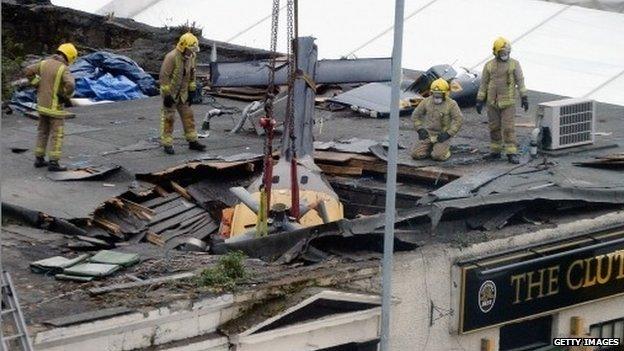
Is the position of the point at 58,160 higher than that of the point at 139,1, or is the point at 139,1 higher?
the point at 139,1

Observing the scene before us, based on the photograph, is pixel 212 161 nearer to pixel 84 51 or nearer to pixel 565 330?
pixel 565 330

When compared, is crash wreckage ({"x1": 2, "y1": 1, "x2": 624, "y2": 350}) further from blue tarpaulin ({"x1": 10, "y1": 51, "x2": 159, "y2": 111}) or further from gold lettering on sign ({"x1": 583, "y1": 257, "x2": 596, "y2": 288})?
blue tarpaulin ({"x1": 10, "y1": 51, "x2": 159, "y2": 111})

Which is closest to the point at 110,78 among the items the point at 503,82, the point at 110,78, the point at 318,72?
the point at 110,78

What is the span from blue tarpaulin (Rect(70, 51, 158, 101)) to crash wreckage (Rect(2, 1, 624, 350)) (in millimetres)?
1734

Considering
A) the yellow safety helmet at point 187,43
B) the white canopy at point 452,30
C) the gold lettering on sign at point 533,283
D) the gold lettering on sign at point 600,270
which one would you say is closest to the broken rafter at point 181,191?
the yellow safety helmet at point 187,43

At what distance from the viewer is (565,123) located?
73.2ft

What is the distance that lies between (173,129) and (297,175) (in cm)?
411

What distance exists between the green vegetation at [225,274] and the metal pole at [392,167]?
1.58 m

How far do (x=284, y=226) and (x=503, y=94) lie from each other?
5025 mm

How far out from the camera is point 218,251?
17500 millimetres

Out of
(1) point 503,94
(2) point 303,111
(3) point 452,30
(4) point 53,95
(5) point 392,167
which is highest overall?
(3) point 452,30

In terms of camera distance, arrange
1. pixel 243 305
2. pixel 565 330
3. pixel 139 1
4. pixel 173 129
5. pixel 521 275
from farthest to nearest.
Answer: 1. pixel 139 1
2. pixel 173 129
3. pixel 565 330
4. pixel 521 275
5. pixel 243 305

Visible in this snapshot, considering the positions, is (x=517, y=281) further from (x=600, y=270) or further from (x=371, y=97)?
(x=371, y=97)

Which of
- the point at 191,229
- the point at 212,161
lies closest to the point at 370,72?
the point at 212,161
